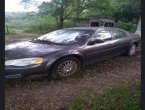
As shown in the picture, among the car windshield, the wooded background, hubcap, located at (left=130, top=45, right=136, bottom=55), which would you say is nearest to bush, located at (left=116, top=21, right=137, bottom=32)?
the wooded background

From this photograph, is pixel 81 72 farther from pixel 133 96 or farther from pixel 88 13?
pixel 88 13

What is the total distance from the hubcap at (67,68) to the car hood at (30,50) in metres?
0.27

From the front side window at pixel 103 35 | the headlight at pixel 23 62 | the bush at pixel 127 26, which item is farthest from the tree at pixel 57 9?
the headlight at pixel 23 62

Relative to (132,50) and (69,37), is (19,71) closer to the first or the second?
(69,37)

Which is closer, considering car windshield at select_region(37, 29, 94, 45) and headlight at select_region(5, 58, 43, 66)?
headlight at select_region(5, 58, 43, 66)

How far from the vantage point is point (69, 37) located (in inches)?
207

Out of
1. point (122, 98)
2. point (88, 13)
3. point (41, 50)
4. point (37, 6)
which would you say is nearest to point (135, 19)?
point (88, 13)

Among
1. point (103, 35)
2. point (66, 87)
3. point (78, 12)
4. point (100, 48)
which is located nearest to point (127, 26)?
point (78, 12)

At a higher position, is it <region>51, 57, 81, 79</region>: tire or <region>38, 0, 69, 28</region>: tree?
<region>38, 0, 69, 28</region>: tree

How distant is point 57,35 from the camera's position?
5.49 metres

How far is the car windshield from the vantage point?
5.10 meters

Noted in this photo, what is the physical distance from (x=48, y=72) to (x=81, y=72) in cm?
88

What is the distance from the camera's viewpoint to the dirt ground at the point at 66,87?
3.48m

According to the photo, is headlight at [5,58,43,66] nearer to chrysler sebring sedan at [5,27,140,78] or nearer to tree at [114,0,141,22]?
chrysler sebring sedan at [5,27,140,78]
